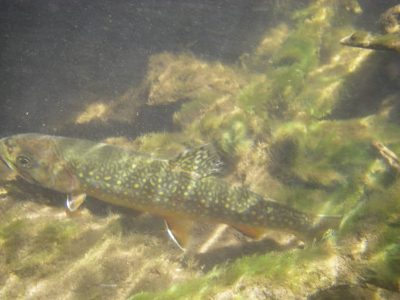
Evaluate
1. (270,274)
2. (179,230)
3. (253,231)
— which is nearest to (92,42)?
(179,230)

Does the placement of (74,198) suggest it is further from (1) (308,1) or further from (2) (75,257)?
(1) (308,1)

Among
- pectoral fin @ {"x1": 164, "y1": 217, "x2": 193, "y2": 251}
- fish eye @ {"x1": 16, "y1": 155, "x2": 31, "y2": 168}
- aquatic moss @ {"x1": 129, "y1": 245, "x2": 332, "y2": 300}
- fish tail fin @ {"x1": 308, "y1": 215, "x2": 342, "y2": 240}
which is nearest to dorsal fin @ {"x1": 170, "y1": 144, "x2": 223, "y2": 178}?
pectoral fin @ {"x1": 164, "y1": 217, "x2": 193, "y2": 251}

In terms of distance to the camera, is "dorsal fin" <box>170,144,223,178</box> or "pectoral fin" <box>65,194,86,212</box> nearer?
"dorsal fin" <box>170,144,223,178</box>

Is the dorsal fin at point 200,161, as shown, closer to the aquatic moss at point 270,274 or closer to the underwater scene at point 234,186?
the underwater scene at point 234,186

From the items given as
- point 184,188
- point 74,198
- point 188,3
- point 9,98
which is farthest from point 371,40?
point 188,3

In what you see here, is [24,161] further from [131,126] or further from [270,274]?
[270,274]

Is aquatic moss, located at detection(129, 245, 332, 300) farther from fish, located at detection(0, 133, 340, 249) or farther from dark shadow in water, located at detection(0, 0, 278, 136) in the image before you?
dark shadow in water, located at detection(0, 0, 278, 136)
